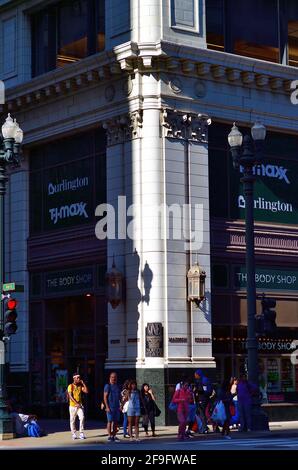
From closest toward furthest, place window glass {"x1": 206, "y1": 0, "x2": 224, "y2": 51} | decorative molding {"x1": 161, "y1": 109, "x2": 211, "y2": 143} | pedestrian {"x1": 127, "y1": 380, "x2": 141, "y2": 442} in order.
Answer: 1. pedestrian {"x1": 127, "y1": 380, "x2": 141, "y2": 442}
2. decorative molding {"x1": 161, "y1": 109, "x2": 211, "y2": 143}
3. window glass {"x1": 206, "y1": 0, "x2": 224, "y2": 51}

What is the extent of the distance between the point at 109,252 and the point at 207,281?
3526 millimetres

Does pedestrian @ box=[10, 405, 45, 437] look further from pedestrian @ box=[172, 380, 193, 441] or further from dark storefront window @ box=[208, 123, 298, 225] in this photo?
dark storefront window @ box=[208, 123, 298, 225]

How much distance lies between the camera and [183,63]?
36469mm

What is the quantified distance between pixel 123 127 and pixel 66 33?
6309 millimetres

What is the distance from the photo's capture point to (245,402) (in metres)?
31.2

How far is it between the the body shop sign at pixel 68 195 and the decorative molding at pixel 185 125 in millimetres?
4059

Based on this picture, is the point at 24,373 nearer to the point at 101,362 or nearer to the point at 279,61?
the point at 101,362

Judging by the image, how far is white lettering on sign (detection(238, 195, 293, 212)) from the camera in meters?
38.2

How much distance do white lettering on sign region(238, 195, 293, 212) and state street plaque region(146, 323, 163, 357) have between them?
19.4 ft

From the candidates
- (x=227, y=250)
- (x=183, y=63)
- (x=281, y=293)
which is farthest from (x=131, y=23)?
(x=281, y=293)

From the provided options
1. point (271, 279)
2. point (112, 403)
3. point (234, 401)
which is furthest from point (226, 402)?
point (271, 279)

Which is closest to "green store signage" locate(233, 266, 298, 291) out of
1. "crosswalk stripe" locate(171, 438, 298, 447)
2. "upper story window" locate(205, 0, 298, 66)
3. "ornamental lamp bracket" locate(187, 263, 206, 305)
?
"ornamental lamp bracket" locate(187, 263, 206, 305)

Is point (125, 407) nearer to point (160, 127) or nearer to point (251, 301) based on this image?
point (251, 301)

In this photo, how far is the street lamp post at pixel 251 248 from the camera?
31.4 metres
